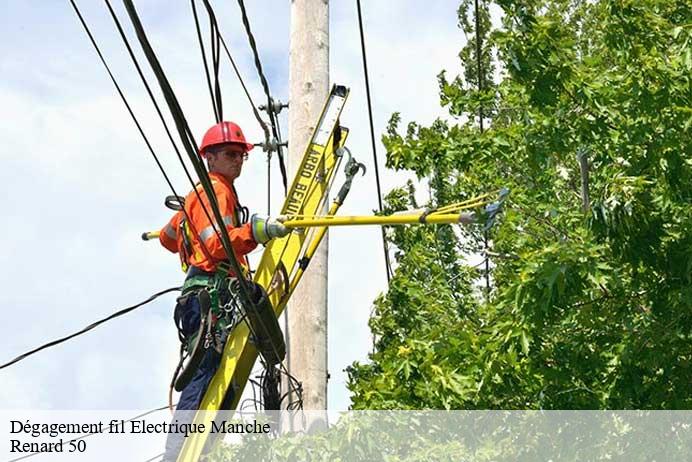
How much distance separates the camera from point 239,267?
19.9ft

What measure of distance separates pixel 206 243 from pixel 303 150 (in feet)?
3.02

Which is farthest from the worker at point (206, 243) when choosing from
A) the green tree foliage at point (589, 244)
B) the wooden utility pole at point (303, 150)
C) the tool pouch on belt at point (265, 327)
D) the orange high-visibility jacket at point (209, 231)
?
the green tree foliage at point (589, 244)

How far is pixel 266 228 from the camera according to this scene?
239 inches

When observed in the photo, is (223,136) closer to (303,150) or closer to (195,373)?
(303,150)

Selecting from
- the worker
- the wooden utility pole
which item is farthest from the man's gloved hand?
the wooden utility pole

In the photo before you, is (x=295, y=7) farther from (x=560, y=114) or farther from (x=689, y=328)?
(x=689, y=328)

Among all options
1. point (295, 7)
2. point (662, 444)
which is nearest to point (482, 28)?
point (295, 7)

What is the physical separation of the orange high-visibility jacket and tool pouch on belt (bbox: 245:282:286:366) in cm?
24

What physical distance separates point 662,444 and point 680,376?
0.42m

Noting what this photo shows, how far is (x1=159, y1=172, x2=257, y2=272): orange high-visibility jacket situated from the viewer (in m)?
6.25

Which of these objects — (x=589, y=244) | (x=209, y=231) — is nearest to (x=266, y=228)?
(x=209, y=231)

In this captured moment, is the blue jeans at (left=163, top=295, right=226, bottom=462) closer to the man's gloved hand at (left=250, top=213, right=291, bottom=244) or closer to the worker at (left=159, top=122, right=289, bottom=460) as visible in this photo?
the worker at (left=159, top=122, right=289, bottom=460)

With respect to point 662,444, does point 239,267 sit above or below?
above

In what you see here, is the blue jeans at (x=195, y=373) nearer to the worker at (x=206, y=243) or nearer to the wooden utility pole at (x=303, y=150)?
the worker at (x=206, y=243)
